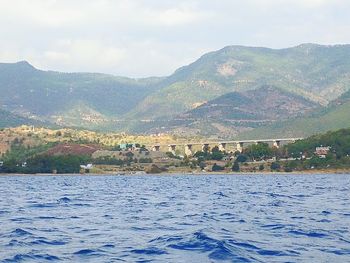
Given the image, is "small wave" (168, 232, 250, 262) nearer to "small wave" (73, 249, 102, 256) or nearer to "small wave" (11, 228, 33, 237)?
"small wave" (73, 249, 102, 256)

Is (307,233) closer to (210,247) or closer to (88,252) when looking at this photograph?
(210,247)

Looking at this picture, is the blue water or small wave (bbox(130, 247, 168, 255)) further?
small wave (bbox(130, 247, 168, 255))

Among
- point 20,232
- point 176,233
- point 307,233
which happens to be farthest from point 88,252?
point 307,233

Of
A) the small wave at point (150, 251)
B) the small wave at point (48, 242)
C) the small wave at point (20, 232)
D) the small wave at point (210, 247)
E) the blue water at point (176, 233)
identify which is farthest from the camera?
the small wave at point (20, 232)

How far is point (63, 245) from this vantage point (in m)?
42.3

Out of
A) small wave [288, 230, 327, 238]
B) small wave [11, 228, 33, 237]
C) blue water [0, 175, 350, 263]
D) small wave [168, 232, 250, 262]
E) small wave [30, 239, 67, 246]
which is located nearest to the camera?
small wave [168, 232, 250, 262]

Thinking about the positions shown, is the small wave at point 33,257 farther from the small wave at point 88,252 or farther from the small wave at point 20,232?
the small wave at point 20,232

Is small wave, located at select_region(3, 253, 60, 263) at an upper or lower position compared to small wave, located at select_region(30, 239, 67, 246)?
lower

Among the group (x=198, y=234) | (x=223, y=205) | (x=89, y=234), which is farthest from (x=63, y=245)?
(x=223, y=205)

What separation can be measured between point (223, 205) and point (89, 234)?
3100cm

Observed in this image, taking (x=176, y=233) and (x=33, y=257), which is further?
(x=176, y=233)

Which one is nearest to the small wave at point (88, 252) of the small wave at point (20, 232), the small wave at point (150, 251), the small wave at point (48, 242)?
the small wave at point (150, 251)

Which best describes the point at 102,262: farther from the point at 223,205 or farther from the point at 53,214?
the point at 223,205

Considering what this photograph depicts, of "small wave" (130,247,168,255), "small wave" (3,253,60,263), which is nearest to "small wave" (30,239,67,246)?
"small wave" (3,253,60,263)
